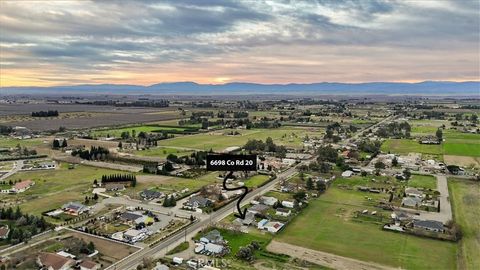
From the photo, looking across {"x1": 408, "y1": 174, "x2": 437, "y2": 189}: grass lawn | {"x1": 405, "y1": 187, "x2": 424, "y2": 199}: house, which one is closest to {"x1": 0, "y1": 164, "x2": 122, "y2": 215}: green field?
{"x1": 405, "y1": 187, "x2": 424, "y2": 199}: house

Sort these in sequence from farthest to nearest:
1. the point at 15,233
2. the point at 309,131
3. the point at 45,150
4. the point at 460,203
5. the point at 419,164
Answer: the point at 309,131 < the point at 45,150 < the point at 419,164 < the point at 460,203 < the point at 15,233

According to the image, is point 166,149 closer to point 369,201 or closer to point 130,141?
point 130,141

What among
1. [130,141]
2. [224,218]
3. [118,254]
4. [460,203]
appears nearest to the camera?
[118,254]

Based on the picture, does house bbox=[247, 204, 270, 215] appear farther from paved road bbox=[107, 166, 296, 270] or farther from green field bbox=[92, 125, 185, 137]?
green field bbox=[92, 125, 185, 137]

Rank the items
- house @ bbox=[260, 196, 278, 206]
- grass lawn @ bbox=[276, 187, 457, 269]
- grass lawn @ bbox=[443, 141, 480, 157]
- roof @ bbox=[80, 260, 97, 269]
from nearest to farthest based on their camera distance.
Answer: roof @ bbox=[80, 260, 97, 269] → grass lawn @ bbox=[276, 187, 457, 269] → house @ bbox=[260, 196, 278, 206] → grass lawn @ bbox=[443, 141, 480, 157]

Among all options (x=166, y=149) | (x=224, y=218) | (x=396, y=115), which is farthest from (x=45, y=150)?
(x=396, y=115)

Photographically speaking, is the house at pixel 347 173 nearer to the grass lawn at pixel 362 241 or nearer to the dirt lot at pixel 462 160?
the grass lawn at pixel 362 241

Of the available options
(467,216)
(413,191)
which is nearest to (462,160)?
(413,191)
